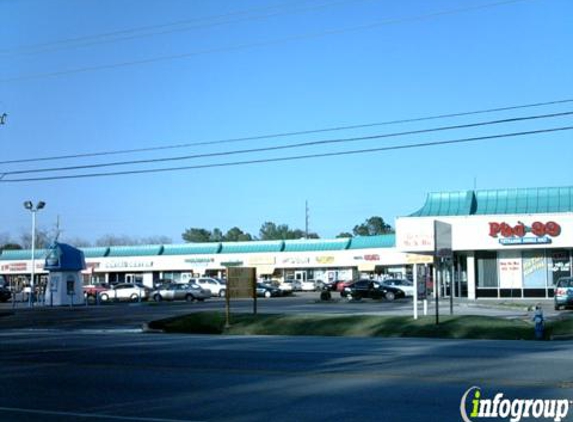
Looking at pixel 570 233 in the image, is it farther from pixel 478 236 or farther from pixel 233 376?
pixel 233 376

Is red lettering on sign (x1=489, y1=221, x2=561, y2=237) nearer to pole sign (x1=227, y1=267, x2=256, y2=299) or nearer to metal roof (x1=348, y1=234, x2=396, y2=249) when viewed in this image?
pole sign (x1=227, y1=267, x2=256, y2=299)

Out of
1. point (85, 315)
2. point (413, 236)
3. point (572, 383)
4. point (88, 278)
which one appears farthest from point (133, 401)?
point (88, 278)

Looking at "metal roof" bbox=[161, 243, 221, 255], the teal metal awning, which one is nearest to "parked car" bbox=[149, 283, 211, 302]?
"metal roof" bbox=[161, 243, 221, 255]

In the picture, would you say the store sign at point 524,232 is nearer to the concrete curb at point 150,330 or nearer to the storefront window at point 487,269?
the storefront window at point 487,269

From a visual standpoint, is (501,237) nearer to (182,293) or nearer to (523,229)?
(523,229)

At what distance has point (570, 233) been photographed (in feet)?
151

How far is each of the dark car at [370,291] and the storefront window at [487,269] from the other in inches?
296

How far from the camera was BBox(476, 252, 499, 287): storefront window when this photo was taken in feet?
161

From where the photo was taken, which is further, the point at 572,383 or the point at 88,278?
the point at 88,278

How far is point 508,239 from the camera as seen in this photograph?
155 ft

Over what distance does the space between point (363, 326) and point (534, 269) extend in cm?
2417

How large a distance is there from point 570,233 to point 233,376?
36.3 metres

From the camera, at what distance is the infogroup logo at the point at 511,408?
9812 mm

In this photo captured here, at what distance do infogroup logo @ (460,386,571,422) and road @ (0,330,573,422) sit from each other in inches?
10.0
